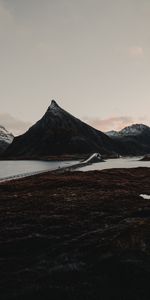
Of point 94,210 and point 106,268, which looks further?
point 94,210

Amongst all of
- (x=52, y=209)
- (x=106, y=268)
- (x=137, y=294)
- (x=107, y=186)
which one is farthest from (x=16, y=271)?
(x=107, y=186)

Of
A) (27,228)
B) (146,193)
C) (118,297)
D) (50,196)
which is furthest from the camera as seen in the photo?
(146,193)

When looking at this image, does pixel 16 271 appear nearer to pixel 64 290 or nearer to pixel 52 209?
pixel 64 290

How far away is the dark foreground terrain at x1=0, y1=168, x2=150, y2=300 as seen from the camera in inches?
738

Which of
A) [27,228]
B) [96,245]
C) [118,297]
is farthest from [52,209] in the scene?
[118,297]

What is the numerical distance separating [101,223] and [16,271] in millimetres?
11988

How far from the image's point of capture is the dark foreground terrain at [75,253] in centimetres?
1873

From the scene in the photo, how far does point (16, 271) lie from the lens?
2081cm

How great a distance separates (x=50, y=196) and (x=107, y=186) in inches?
593

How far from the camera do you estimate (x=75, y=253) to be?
23.5 meters

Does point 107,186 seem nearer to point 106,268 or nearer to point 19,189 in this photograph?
point 19,189

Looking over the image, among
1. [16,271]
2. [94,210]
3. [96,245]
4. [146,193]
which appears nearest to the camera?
[16,271]

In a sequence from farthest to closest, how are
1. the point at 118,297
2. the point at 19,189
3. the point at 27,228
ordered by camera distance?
the point at 19,189, the point at 27,228, the point at 118,297

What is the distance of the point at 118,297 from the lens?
1780 centimetres
